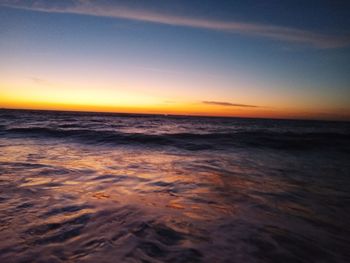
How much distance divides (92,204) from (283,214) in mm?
2560

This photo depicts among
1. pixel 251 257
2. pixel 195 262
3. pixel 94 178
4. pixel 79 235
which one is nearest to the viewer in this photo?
pixel 195 262

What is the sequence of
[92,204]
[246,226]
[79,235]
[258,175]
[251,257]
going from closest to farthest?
[251,257] < [79,235] < [246,226] < [92,204] < [258,175]

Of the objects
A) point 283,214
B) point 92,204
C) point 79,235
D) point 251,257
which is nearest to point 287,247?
point 251,257

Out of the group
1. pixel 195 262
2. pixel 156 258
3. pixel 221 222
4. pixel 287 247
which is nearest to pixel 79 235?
pixel 156 258

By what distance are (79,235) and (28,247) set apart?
16.8 inches

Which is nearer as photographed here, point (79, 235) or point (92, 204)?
point (79, 235)

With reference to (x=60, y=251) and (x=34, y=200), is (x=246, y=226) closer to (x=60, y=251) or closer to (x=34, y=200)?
(x=60, y=251)

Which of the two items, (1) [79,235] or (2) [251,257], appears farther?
(1) [79,235]

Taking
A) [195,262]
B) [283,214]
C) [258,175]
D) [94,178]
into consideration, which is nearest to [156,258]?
[195,262]

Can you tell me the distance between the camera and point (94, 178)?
15.3ft

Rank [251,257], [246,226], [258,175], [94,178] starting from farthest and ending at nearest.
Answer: [258,175] < [94,178] < [246,226] < [251,257]

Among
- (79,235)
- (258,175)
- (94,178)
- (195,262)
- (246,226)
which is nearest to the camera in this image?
(195,262)

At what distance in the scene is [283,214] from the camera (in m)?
3.30

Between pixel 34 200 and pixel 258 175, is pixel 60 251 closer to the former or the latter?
pixel 34 200
